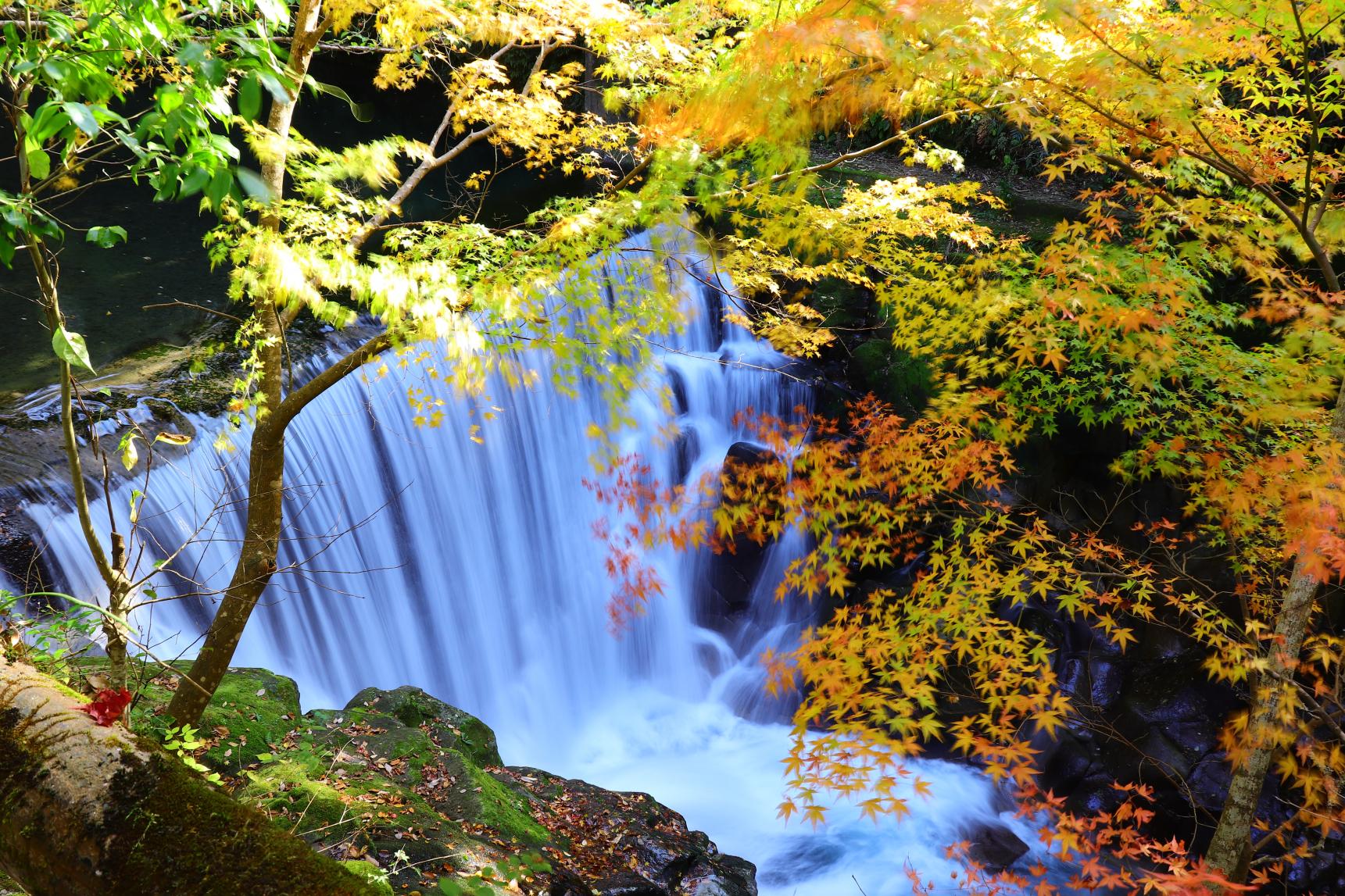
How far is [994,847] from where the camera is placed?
7609 millimetres

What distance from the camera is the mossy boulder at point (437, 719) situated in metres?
6.24

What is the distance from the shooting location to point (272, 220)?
4.22 metres

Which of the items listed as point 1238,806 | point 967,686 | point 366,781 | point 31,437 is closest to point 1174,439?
point 1238,806

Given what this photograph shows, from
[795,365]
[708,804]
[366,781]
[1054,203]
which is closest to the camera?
[366,781]

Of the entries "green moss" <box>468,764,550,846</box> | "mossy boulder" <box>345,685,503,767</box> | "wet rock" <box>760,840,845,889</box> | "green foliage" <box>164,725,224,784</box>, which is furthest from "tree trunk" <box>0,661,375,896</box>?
"wet rock" <box>760,840,845,889</box>

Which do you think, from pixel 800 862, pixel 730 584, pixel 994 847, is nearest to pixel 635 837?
pixel 800 862

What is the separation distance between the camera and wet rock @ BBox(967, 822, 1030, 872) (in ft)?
24.4

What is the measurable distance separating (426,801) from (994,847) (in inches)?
215

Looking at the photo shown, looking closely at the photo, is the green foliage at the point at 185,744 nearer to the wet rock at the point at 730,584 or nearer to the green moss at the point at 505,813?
the green moss at the point at 505,813

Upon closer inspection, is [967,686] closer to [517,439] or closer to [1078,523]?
[1078,523]

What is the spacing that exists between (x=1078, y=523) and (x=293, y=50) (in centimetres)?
890

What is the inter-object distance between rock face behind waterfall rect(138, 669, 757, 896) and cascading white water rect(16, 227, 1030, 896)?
1.12m

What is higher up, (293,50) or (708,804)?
(293,50)

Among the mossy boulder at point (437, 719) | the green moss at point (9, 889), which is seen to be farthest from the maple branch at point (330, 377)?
the mossy boulder at point (437, 719)
